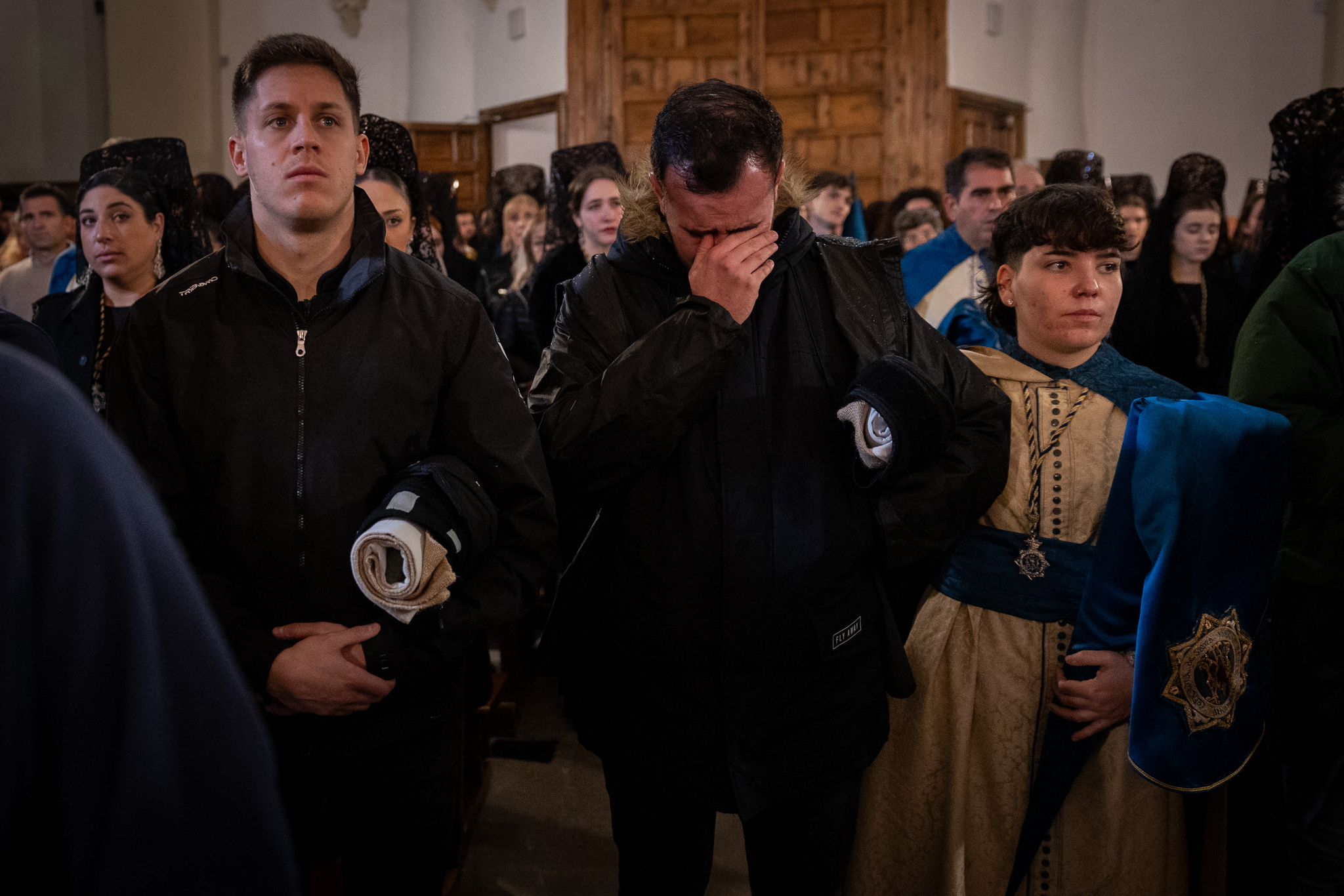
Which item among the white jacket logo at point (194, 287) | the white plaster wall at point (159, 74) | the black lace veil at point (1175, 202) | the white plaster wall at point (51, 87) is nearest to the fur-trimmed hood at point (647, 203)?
the white jacket logo at point (194, 287)

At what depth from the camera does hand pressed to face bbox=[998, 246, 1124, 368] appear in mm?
1942

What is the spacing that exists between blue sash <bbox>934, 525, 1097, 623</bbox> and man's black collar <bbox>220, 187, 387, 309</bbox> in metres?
1.22

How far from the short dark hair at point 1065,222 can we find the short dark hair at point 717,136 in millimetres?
658

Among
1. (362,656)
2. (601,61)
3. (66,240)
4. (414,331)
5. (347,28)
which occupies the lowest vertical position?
(362,656)

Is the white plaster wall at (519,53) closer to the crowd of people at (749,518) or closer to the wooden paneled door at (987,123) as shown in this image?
the wooden paneled door at (987,123)

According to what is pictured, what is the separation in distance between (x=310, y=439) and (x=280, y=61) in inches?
25.7

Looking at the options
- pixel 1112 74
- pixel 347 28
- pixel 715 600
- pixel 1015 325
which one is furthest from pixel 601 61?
pixel 715 600

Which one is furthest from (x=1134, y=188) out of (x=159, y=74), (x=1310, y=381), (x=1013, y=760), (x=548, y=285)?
(x=159, y=74)

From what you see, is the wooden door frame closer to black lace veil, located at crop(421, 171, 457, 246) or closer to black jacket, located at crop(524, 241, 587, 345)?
black lace veil, located at crop(421, 171, 457, 246)

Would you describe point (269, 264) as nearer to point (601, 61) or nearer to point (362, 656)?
point (362, 656)

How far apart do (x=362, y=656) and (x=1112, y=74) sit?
11297 millimetres

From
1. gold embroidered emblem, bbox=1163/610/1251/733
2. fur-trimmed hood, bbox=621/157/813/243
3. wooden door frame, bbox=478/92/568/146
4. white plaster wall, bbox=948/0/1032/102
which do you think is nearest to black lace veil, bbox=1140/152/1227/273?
gold embroidered emblem, bbox=1163/610/1251/733

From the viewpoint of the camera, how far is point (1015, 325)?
7.19 ft

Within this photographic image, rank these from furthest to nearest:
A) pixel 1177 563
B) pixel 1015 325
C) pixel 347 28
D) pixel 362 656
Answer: pixel 347 28 < pixel 1015 325 < pixel 1177 563 < pixel 362 656
